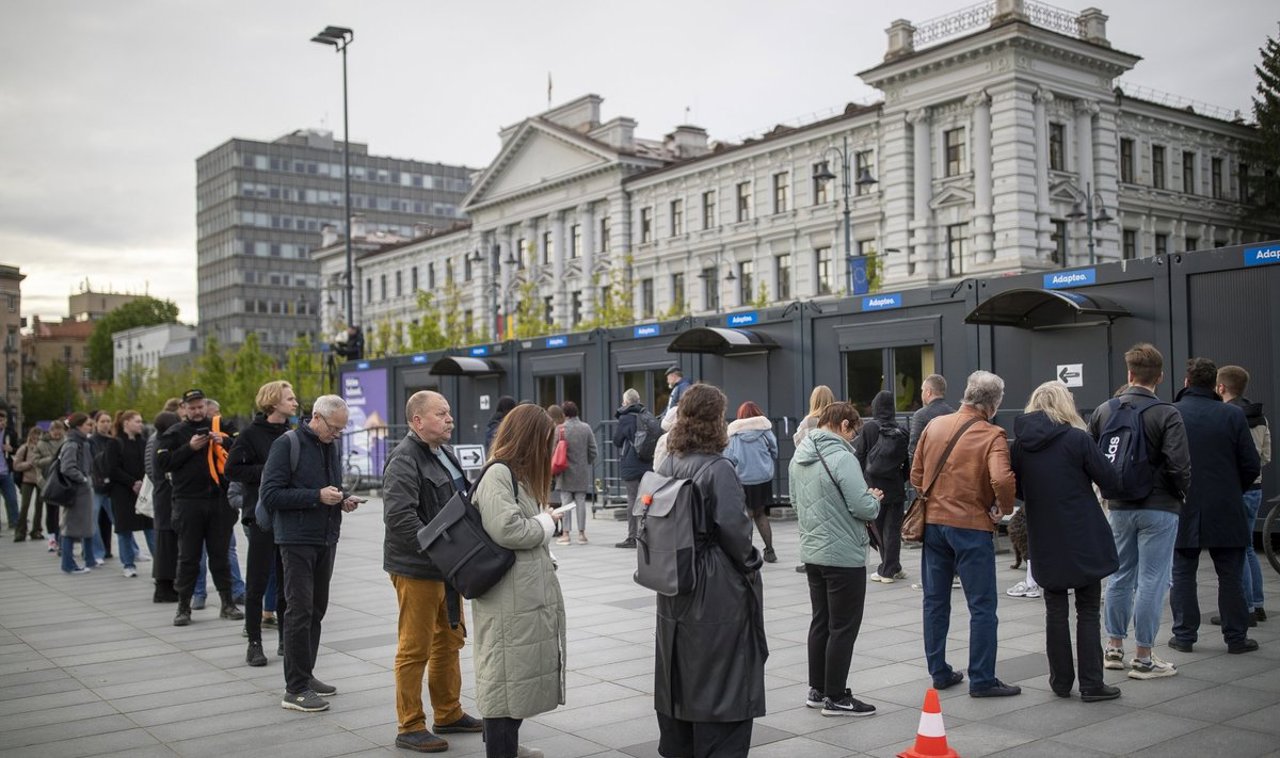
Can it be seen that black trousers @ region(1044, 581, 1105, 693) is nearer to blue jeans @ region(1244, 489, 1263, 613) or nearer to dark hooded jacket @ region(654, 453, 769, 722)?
A: dark hooded jacket @ region(654, 453, 769, 722)

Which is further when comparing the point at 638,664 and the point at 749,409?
the point at 749,409

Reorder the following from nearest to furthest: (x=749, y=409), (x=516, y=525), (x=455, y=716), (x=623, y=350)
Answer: (x=516, y=525), (x=455, y=716), (x=749, y=409), (x=623, y=350)

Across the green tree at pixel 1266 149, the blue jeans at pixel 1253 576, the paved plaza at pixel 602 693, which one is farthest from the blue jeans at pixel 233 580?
the green tree at pixel 1266 149

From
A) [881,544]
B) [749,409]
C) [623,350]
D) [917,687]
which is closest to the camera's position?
[917,687]

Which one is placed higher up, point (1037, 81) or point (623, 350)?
point (1037, 81)

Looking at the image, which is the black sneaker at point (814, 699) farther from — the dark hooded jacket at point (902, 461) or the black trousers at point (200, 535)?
the black trousers at point (200, 535)

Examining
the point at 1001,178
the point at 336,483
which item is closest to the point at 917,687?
the point at 336,483

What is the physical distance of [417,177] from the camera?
420 feet

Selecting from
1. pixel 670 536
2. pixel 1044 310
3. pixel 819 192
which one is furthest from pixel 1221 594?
pixel 819 192

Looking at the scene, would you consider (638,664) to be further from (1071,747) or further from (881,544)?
(881,544)

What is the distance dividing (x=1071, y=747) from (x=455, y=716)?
3314 mm

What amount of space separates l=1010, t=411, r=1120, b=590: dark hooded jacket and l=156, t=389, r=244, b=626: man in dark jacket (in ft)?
22.7

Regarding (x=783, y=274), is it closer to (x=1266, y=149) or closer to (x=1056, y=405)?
(x=1266, y=149)

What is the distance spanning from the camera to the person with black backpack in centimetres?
1135
